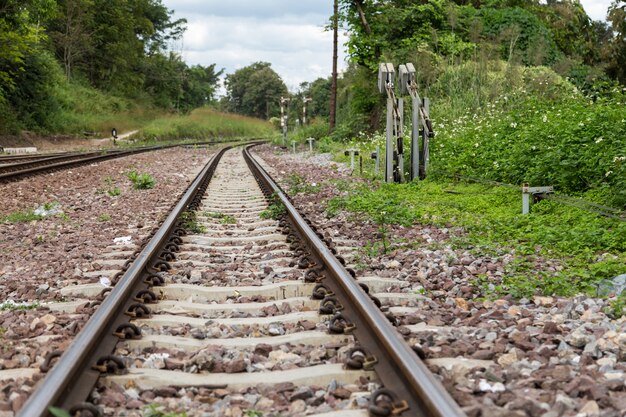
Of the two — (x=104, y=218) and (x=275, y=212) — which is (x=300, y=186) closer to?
(x=275, y=212)

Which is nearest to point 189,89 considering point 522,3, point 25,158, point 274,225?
point 522,3

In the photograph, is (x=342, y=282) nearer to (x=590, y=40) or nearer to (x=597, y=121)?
(x=597, y=121)

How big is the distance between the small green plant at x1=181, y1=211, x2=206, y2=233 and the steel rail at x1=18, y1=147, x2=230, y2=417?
210 cm

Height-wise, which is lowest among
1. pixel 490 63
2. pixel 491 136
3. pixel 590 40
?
pixel 491 136

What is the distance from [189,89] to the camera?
78625 millimetres

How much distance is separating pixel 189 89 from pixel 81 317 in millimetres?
77064

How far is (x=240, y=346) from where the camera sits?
3533 millimetres

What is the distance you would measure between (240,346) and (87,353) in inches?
31.2

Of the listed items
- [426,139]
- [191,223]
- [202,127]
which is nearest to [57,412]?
[191,223]

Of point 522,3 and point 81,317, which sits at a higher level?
point 522,3

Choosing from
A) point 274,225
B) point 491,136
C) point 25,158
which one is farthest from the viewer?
point 25,158

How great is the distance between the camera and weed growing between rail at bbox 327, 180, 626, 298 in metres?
4.72

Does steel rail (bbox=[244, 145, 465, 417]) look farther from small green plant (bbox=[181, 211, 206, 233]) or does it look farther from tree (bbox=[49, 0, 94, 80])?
tree (bbox=[49, 0, 94, 80])

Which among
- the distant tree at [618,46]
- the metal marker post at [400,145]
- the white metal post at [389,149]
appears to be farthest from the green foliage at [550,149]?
the distant tree at [618,46]
